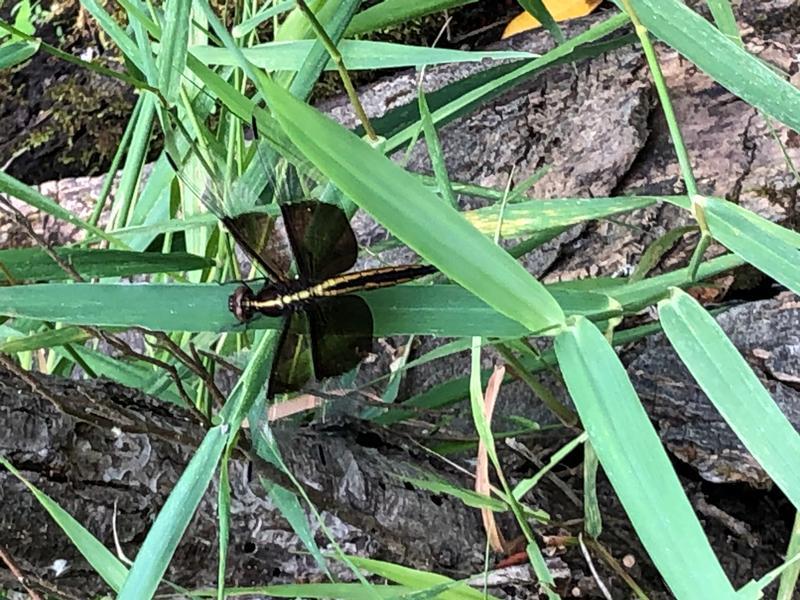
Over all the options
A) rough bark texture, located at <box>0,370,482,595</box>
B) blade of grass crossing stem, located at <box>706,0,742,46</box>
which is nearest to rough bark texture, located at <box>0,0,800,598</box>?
rough bark texture, located at <box>0,370,482,595</box>

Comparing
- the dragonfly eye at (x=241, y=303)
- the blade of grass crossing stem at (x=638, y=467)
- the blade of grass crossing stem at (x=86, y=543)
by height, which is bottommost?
the blade of grass crossing stem at (x=86, y=543)

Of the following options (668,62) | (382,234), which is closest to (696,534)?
(382,234)

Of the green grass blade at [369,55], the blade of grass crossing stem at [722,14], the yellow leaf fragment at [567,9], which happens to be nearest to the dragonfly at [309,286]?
the green grass blade at [369,55]

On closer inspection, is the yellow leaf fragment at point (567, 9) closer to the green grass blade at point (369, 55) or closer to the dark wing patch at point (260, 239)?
the green grass blade at point (369, 55)

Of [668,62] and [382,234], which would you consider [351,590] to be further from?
[668,62]

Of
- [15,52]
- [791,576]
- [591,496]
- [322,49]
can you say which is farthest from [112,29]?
[791,576]
